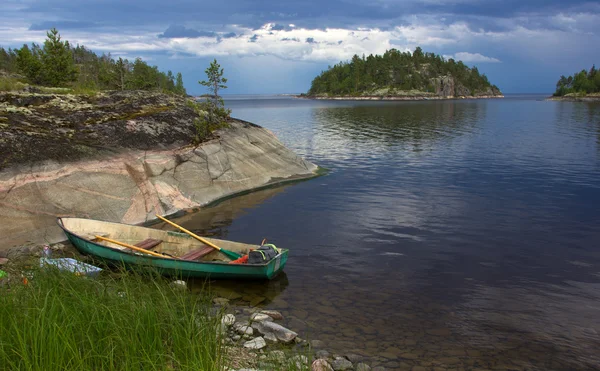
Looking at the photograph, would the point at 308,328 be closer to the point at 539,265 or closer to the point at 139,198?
the point at 539,265

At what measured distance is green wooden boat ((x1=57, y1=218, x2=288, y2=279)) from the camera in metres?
15.4

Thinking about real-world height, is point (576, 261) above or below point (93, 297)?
below

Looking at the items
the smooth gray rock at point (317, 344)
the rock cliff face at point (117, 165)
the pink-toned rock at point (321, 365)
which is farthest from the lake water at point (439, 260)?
the rock cliff face at point (117, 165)

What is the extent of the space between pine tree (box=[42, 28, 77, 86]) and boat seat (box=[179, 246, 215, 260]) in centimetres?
4633

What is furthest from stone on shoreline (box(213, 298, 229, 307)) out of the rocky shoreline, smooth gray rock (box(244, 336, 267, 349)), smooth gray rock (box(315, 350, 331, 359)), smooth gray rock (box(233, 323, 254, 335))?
smooth gray rock (box(315, 350, 331, 359))

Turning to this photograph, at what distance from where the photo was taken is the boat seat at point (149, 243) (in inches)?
699

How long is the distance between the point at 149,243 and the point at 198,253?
2.46m

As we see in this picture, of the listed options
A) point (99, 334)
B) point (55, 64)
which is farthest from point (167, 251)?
point (55, 64)

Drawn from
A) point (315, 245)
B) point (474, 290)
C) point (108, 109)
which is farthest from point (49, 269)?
point (108, 109)

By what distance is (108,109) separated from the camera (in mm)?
30656

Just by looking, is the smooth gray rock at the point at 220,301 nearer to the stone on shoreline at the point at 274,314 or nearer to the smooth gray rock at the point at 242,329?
the stone on shoreline at the point at 274,314

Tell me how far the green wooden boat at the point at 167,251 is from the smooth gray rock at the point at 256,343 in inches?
156

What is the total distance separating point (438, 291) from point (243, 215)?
1261cm

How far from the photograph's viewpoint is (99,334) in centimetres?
762
